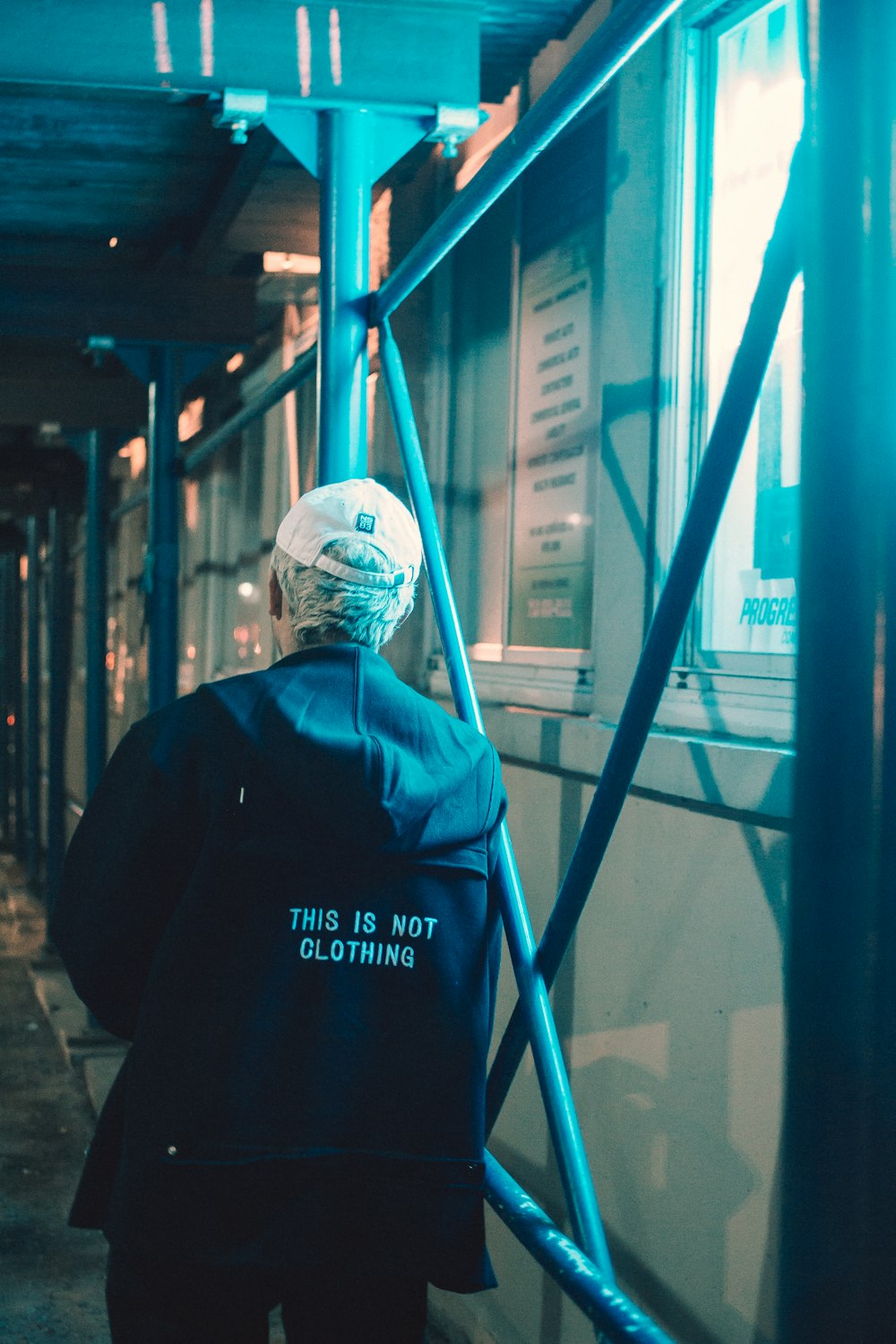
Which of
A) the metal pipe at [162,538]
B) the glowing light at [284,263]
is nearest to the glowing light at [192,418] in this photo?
the metal pipe at [162,538]

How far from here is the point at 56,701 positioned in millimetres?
11000

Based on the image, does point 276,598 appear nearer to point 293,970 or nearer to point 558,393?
point 293,970

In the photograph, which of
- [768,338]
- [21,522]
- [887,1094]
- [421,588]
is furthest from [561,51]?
[21,522]

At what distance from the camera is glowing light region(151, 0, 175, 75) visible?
333 centimetres

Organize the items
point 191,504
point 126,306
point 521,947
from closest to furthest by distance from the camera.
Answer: point 521,947 → point 126,306 → point 191,504

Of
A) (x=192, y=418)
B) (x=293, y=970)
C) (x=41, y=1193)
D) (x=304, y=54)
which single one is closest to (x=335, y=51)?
(x=304, y=54)

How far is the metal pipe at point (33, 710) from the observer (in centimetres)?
1338

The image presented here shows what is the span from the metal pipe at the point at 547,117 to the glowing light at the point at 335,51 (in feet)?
2.07

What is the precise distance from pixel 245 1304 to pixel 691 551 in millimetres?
1129

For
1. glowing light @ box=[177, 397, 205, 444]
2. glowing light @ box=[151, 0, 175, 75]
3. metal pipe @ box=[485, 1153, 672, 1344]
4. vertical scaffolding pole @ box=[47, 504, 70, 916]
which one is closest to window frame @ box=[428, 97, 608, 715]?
glowing light @ box=[151, 0, 175, 75]

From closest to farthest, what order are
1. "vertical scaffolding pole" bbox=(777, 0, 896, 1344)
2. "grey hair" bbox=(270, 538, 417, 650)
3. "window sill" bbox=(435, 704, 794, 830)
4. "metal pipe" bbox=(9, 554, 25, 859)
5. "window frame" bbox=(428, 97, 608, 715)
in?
"vertical scaffolding pole" bbox=(777, 0, 896, 1344) < "grey hair" bbox=(270, 538, 417, 650) < "window sill" bbox=(435, 704, 794, 830) < "window frame" bbox=(428, 97, 608, 715) < "metal pipe" bbox=(9, 554, 25, 859)

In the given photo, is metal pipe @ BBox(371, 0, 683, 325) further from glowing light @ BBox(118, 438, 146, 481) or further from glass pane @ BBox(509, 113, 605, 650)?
→ glowing light @ BBox(118, 438, 146, 481)

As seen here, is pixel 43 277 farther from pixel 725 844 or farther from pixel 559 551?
pixel 725 844

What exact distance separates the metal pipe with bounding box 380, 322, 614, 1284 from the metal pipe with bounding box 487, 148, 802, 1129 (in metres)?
0.13
